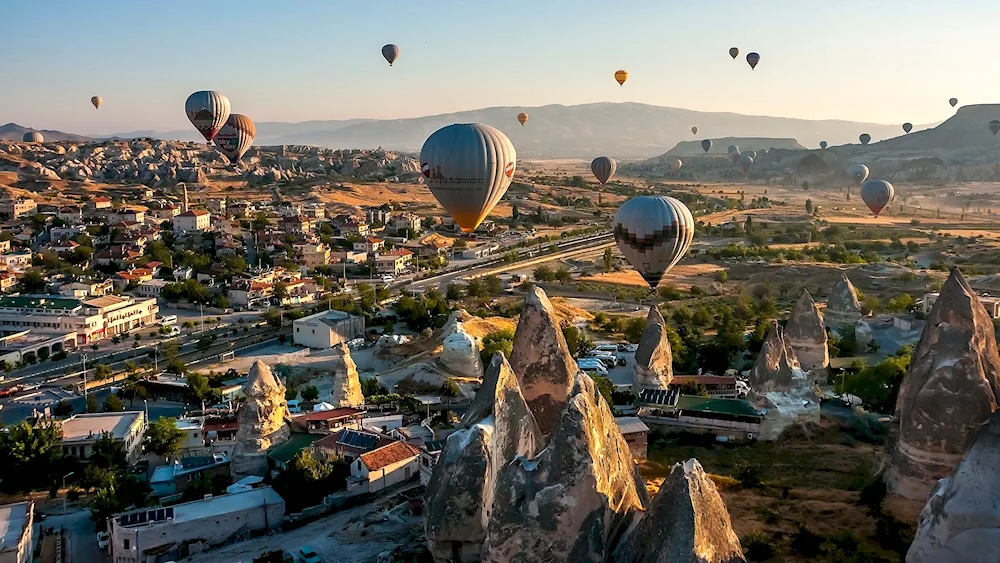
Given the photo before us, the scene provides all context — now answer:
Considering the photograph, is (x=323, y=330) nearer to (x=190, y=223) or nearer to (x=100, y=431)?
(x=100, y=431)

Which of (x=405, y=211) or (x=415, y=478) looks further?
(x=405, y=211)

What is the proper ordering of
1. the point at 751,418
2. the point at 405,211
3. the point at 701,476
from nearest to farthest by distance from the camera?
the point at 701,476
the point at 751,418
the point at 405,211

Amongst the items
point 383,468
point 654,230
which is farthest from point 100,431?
point 654,230

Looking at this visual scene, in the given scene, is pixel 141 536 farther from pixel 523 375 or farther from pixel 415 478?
pixel 523 375

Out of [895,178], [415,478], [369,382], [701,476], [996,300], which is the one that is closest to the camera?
[701,476]

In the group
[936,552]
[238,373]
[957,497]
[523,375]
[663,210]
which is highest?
[663,210]

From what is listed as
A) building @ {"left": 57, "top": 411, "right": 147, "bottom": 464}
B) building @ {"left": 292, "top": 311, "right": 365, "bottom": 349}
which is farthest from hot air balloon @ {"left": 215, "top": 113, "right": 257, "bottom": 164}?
building @ {"left": 57, "top": 411, "right": 147, "bottom": 464}

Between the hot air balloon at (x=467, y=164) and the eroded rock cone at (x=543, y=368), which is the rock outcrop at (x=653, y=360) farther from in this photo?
the eroded rock cone at (x=543, y=368)

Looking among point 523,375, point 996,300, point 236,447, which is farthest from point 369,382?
point 996,300

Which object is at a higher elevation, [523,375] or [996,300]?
[523,375]
